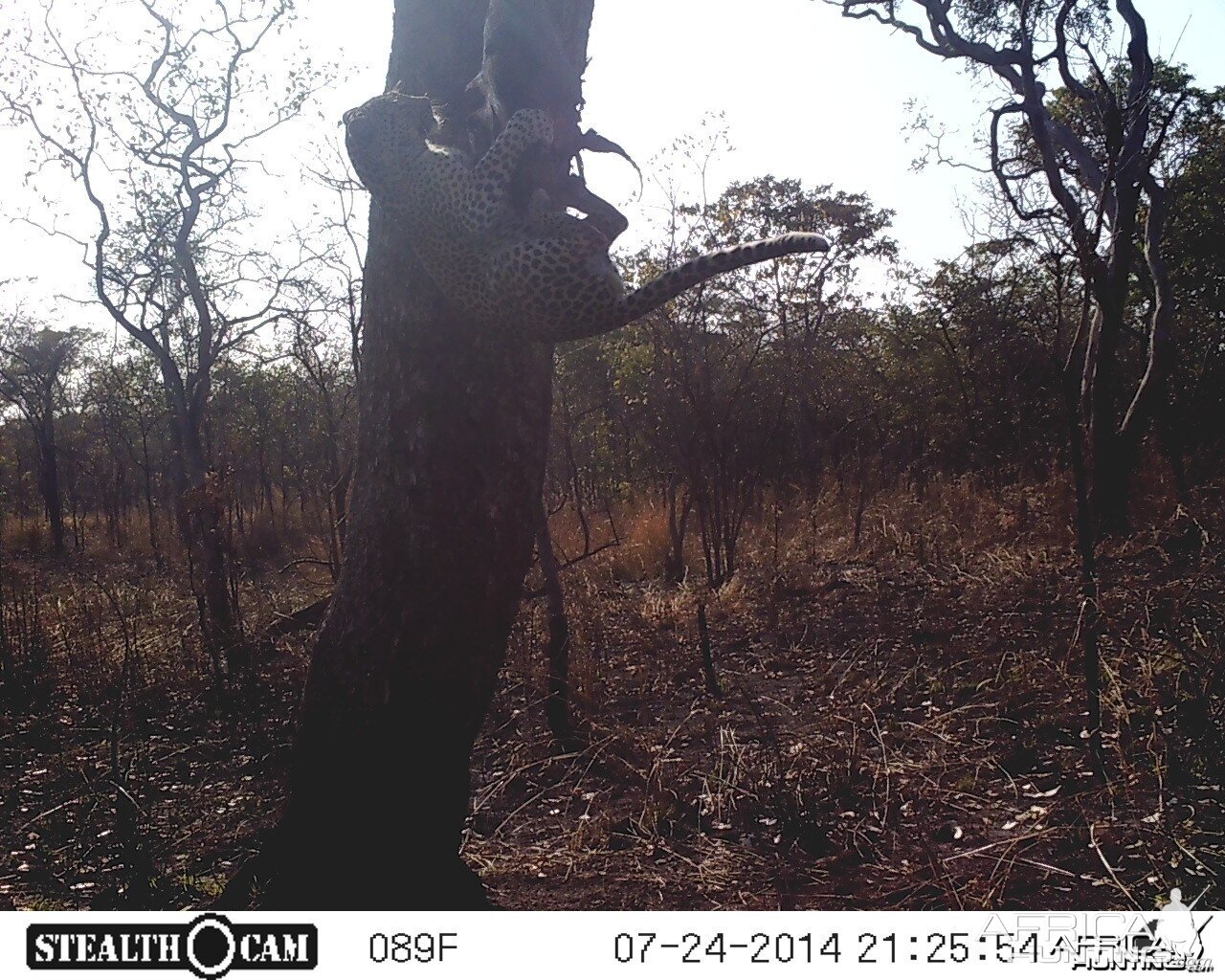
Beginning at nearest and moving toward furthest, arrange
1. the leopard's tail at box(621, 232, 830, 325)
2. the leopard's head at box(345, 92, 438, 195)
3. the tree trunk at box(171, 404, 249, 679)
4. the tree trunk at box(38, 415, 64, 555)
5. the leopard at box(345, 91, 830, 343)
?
the leopard's tail at box(621, 232, 830, 325), the leopard at box(345, 91, 830, 343), the leopard's head at box(345, 92, 438, 195), the tree trunk at box(171, 404, 249, 679), the tree trunk at box(38, 415, 64, 555)

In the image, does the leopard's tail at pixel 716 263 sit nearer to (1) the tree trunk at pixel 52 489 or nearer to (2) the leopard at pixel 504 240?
(2) the leopard at pixel 504 240

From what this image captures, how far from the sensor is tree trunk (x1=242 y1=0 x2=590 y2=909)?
276cm

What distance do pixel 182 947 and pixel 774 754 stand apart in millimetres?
2492

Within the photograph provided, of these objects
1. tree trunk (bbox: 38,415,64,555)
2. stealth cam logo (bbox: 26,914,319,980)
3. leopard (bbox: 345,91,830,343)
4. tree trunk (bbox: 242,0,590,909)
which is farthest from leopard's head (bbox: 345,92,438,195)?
tree trunk (bbox: 38,415,64,555)

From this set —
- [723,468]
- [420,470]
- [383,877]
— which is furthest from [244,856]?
[723,468]

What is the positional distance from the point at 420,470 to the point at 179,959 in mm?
1423

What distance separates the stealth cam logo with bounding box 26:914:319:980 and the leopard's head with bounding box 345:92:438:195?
2.15 meters

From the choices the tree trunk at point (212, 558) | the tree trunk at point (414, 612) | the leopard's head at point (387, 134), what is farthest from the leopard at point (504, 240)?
the tree trunk at point (212, 558)

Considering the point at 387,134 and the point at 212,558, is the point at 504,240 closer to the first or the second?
the point at 387,134

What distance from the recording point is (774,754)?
425 centimetres

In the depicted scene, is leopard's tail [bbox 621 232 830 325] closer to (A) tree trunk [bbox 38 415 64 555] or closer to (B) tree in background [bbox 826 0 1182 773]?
(B) tree in background [bbox 826 0 1182 773]

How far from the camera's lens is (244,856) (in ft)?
12.2

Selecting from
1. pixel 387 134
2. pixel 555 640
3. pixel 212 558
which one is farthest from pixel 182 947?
pixel 212 558

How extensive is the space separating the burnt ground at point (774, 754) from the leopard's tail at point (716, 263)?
4.78ft
